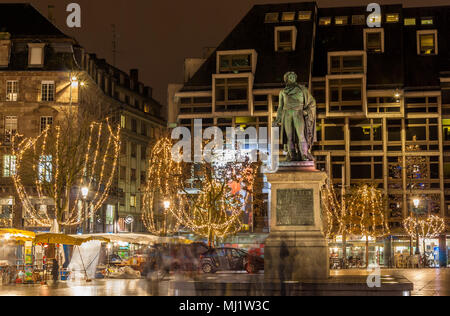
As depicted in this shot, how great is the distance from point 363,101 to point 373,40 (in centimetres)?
736

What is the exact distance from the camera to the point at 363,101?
6391 cm

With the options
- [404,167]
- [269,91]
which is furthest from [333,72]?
[404,167]

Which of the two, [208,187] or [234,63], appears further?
[234,63]

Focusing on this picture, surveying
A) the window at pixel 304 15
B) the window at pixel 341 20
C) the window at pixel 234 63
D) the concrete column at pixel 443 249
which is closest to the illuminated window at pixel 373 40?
the window at pixel 341 20

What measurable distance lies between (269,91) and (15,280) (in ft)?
120

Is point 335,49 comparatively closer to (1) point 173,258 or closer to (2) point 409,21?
(2) point 409,21

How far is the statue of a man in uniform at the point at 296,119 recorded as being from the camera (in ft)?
69.7

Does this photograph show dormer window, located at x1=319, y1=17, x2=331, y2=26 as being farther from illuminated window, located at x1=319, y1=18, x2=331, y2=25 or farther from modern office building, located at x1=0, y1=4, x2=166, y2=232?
modern office building, located at x1=0, y1=4, x2=166, y2=232

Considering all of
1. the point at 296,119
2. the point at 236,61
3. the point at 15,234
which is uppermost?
the point at 236,61

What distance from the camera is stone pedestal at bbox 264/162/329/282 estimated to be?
19.9m

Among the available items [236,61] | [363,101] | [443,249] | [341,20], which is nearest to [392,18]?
[341,20]

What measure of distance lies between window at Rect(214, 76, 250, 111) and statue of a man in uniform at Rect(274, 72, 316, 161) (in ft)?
142

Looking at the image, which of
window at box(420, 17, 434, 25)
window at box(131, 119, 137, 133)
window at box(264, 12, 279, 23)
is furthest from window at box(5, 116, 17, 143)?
window at box(420, 17, 434, 25)
